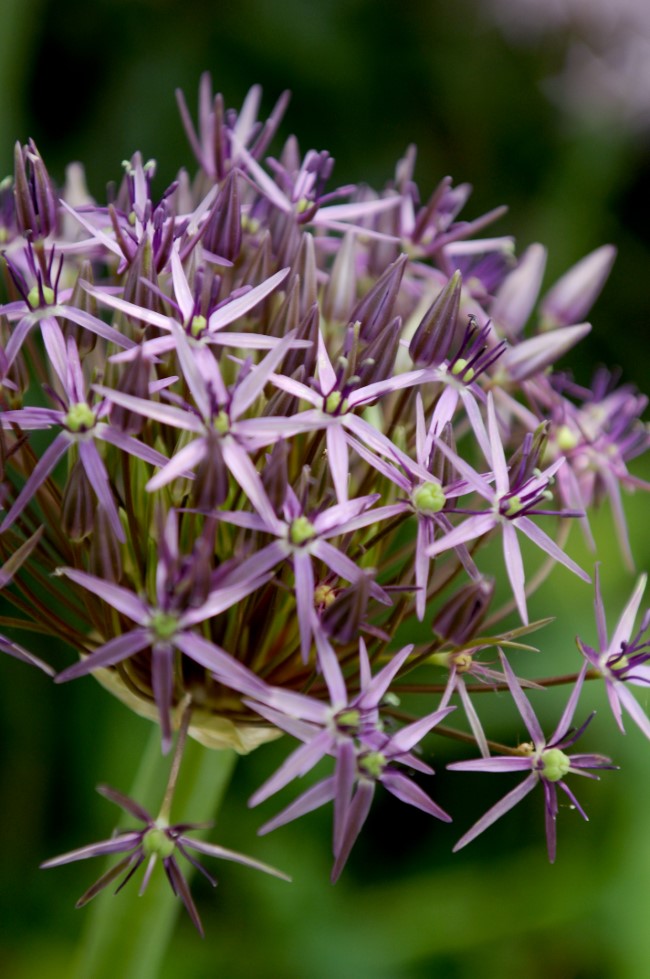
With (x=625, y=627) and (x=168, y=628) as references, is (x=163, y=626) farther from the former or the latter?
(x=625, y=627)

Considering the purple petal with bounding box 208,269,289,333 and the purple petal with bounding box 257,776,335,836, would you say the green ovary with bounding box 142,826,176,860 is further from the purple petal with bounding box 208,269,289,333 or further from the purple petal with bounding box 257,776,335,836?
the purple petal with bounding box 208,269,289,333

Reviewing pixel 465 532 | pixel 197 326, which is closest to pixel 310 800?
pixel 465 532

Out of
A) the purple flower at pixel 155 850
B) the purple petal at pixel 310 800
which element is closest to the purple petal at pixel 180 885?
the purple flower at pixel 155 850

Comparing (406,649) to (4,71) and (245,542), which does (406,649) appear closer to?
(245,542)

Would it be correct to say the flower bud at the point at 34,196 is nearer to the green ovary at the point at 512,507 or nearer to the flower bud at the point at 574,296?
the green ovary at the point at 512,507

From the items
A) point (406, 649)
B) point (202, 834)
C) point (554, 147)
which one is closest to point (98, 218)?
point (406, 649)

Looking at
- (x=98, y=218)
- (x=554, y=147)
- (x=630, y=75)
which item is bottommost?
(x=98, y=218)
